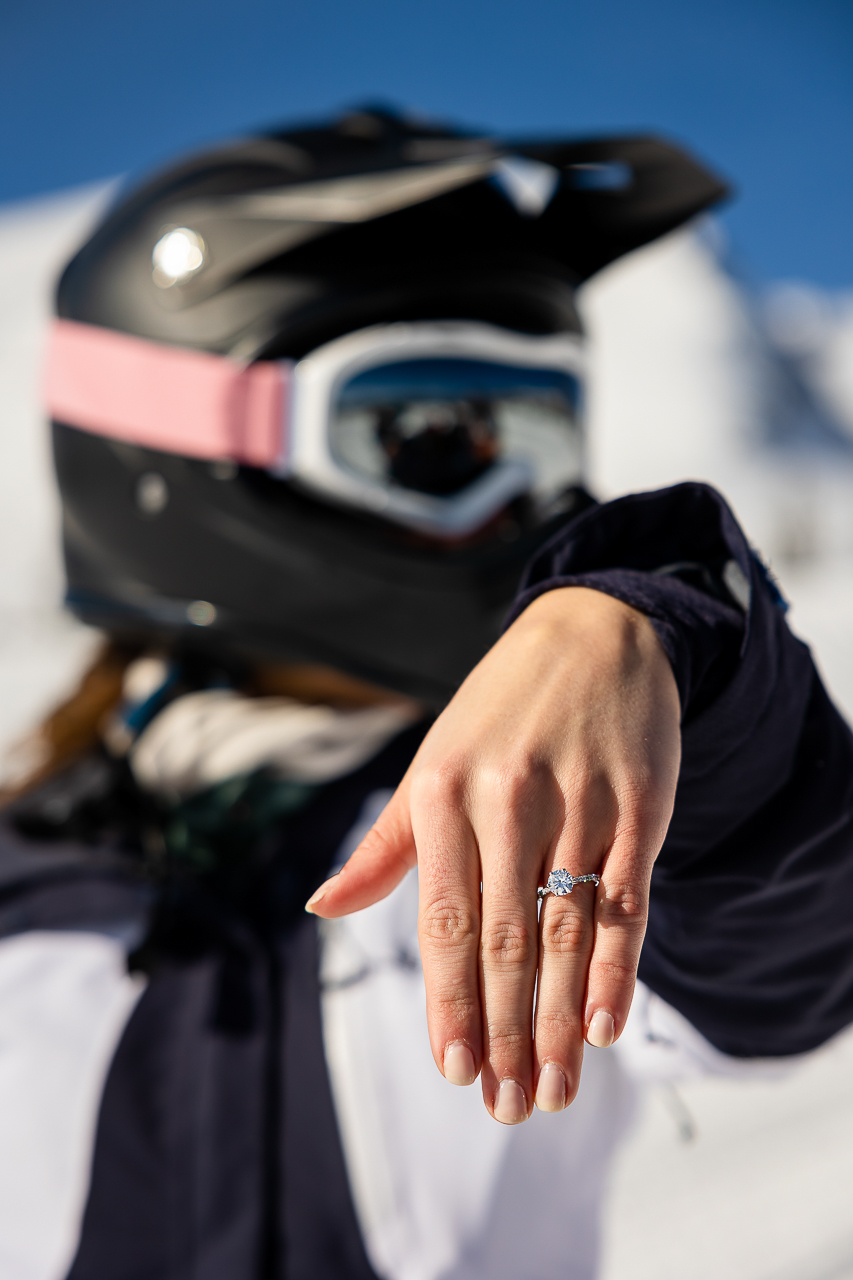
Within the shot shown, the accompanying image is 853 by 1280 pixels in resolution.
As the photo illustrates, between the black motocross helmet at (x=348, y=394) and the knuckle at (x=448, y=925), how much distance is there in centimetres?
57

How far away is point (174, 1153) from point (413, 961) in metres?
0.20

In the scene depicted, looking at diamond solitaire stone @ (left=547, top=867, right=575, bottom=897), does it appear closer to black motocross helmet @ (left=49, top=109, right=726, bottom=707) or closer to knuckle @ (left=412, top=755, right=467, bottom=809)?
knuckle @ (left=412, top=755, right=467, bottom=809)

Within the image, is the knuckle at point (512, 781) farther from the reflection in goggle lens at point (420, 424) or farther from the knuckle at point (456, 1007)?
the reflection in goggle lens at point (420, 424)

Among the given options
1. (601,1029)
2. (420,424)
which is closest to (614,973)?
(601,1029)

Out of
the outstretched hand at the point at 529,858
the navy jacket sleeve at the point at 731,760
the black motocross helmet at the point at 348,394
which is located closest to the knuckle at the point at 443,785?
the outstretched hand at the point at 529,858

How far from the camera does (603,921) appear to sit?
268 mm

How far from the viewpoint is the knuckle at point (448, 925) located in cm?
26

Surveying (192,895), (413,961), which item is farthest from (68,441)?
(413,961)

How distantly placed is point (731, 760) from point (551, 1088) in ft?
0.56

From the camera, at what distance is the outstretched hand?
258 mm

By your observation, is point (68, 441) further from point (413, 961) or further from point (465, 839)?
point (465, 839)

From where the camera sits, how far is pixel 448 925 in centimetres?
27

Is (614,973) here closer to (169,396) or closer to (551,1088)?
(551,1088)

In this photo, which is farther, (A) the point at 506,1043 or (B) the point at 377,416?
(B) the point at 377,416
